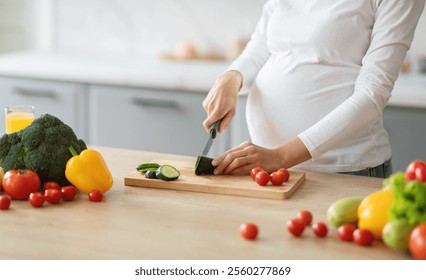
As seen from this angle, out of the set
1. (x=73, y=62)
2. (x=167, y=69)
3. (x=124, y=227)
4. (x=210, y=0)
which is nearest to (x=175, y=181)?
(x=124, y=227)

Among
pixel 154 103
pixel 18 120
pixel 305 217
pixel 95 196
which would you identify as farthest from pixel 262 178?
pixel 154 103

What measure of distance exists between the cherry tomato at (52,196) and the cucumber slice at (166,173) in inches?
10.2

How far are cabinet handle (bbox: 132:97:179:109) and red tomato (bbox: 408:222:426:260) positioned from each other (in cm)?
213

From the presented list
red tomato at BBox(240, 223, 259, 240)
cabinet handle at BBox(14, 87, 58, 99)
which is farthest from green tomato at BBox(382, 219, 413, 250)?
cabinet handle at BBox(14, 87, 58, 99)

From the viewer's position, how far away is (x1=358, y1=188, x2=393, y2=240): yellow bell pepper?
1407mm

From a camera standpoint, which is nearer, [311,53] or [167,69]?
[311,53]

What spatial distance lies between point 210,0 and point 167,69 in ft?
1.98

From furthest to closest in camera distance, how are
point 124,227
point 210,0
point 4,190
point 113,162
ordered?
1. point 210,0
2. point 113,162
3. point 4,190
4. point 124,227

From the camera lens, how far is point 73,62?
3.65 metres

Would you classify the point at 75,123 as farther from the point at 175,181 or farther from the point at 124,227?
the point at 124,227

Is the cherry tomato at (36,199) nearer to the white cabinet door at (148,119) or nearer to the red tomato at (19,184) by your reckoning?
the red tomato at (19,184)

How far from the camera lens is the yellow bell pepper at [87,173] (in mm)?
1728

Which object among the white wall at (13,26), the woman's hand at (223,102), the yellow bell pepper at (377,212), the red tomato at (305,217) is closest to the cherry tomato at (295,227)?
the red tomato at (305,217)

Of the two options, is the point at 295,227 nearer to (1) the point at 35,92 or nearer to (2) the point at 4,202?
(2) the point at 4,202
